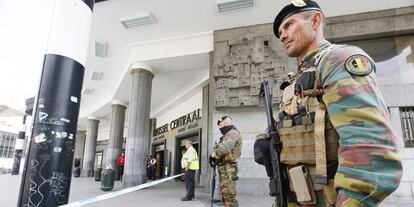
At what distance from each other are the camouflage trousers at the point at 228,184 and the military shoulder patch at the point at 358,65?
3.51 metres


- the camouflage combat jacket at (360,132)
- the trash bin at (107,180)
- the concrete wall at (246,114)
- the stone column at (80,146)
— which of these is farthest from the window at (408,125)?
the stone column at (80,146)

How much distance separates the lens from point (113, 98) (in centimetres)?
1438

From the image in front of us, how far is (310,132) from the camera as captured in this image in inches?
47.5

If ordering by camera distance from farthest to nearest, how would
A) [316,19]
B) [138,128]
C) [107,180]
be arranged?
1. [138,128]
2. [107,180]
3. [316,19]

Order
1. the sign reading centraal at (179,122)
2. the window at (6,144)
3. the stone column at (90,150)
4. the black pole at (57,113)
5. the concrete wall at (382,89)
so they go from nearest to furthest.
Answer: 1. the black pole at (57,113)
2. the concrete wall at (382,89)
3. the sign reading centraal at (179,122)
4. the stone column at (90,150)
5. the window at (6,144)

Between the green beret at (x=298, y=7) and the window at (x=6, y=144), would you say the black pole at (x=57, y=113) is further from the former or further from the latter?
the window at (x=6, y=144)

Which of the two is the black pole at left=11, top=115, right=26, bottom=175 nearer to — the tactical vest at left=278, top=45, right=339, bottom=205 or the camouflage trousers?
the camouflage trousers

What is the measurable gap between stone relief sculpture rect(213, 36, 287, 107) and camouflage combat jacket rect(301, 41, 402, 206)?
624 cm

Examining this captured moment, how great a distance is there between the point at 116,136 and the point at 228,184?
36.9 feet

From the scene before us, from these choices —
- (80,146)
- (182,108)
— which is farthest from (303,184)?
(80,146)

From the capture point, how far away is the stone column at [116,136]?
13383mm

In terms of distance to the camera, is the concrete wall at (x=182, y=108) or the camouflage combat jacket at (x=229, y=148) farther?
the concrete wall at (x=182, y=108)

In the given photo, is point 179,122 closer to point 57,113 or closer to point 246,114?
point 246,114

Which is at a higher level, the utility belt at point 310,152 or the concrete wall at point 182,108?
the concrete wall at point 182,108
